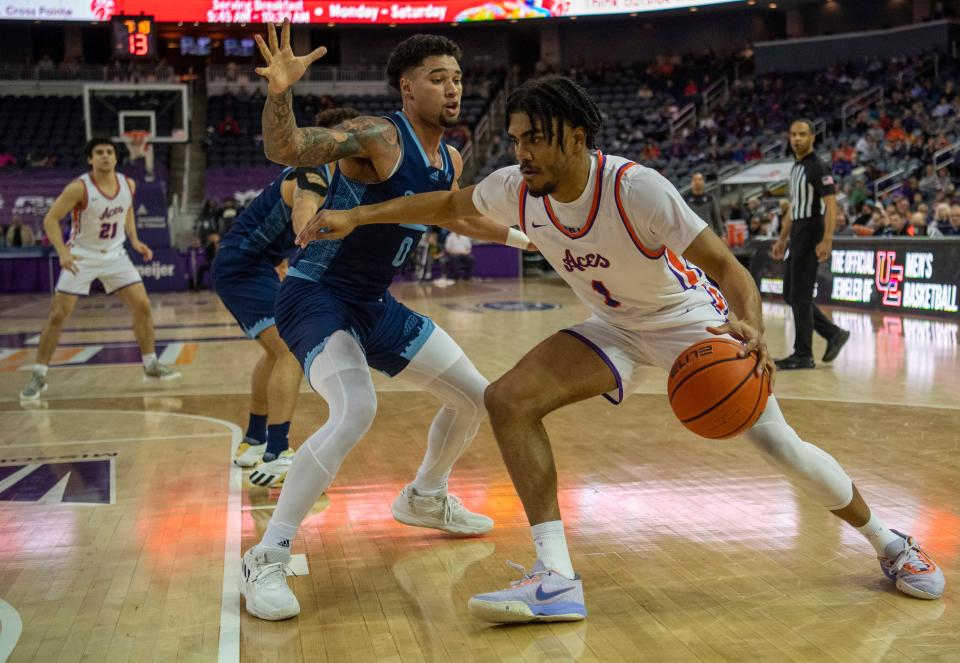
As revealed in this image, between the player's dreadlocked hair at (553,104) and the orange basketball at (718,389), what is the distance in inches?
31.6

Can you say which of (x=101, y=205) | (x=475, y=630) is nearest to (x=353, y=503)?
(x=475, y=630)

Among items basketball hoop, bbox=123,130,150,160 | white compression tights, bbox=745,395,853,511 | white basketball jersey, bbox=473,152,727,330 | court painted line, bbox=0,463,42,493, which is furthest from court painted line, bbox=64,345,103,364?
basketball hoop, bbox=123,130,150,160

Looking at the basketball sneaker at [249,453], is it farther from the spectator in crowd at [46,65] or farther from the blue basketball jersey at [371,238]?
the spectator in crowd at [46,65]

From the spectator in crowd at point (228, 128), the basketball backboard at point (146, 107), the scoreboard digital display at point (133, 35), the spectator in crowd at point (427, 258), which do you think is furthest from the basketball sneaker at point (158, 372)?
the spectator in crowd at point (228, 128)

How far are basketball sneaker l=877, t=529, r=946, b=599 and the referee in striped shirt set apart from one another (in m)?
4.96

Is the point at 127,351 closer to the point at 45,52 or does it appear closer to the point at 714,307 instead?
the point at 714,307

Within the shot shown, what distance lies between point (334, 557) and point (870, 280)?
1126 centimetres

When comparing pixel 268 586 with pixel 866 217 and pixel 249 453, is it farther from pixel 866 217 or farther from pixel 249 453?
pixel 866 217

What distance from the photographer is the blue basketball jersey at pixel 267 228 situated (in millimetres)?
5230

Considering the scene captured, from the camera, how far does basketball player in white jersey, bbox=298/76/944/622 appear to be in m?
3.13

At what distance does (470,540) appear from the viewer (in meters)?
4.09

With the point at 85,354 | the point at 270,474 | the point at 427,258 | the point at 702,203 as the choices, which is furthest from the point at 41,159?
the point at 270,474

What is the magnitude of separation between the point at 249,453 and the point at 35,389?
3.27m

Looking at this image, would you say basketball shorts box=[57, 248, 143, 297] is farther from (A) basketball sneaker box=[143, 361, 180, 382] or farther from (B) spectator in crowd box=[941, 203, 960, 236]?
(B) spectator in crowd box=[941, 203, 960, 236]
